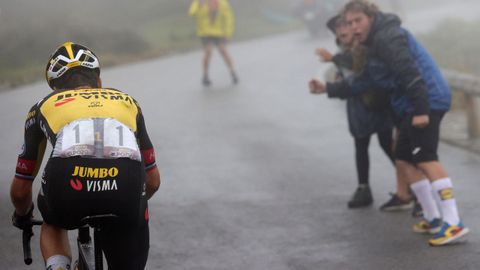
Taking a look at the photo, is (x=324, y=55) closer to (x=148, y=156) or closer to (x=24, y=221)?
(x=148, y=156)

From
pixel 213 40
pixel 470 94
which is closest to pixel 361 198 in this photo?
pixel 470 94

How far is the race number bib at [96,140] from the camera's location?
459 centimetres

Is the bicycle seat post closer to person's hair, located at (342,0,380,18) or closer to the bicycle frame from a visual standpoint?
the bicycle frame

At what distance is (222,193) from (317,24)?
1968 cm

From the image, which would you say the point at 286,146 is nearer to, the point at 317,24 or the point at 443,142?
the point at 443,142

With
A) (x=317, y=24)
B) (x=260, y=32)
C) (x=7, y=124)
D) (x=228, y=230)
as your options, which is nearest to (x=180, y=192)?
(x=228, y=230)

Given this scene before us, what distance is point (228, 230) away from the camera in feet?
27.0

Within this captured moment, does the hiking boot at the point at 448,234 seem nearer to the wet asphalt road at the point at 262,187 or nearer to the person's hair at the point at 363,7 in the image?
the wet asphalt road at the point at 262,187

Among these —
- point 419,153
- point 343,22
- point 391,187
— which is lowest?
point 391,187

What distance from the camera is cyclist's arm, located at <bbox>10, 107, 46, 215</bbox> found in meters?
4.83

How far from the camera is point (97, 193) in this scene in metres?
4.52

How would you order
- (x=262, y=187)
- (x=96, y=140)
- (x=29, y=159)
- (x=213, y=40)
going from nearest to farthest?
1. (x=96, y=140)
2. (x=29, y=159)
3. (x=262, y=187)
4. (x=213, y=40)

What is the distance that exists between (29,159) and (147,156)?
0.59m

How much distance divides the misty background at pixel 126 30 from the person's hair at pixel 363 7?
34.2 ft
